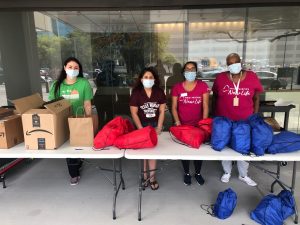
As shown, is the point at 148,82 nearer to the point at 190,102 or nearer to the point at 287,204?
the point at 190,102

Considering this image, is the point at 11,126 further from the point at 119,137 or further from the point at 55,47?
the point at 55,47

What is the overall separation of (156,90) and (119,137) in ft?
2.25

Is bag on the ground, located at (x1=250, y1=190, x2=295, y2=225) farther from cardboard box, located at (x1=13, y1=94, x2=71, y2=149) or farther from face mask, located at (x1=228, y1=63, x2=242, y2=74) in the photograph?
cardboard box, located at (x1=13, y1=94, x2=71, y2=149)

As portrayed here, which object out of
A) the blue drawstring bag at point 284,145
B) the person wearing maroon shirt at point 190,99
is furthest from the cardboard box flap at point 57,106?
the blue drawstring bag at point 284,145

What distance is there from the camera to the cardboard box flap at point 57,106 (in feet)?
7.11

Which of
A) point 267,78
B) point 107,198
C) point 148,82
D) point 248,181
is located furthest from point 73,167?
point 267,78

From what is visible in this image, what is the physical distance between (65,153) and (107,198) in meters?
0.79

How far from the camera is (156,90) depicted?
2652 mm

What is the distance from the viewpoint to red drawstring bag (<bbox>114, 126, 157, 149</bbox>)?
216 cm

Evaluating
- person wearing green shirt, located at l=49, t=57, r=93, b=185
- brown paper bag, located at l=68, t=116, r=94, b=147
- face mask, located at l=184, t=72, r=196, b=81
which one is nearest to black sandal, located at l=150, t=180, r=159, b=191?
brown paper bag, located at l=68, t=116, r=94, b=147

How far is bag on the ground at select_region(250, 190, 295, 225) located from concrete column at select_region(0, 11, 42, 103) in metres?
3.34

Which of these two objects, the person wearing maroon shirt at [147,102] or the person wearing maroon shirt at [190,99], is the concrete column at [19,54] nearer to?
the person wearing maroon shirt at [147,102]

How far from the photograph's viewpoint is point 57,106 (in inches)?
89.5

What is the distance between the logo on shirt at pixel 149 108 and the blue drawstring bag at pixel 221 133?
2.26 feet
